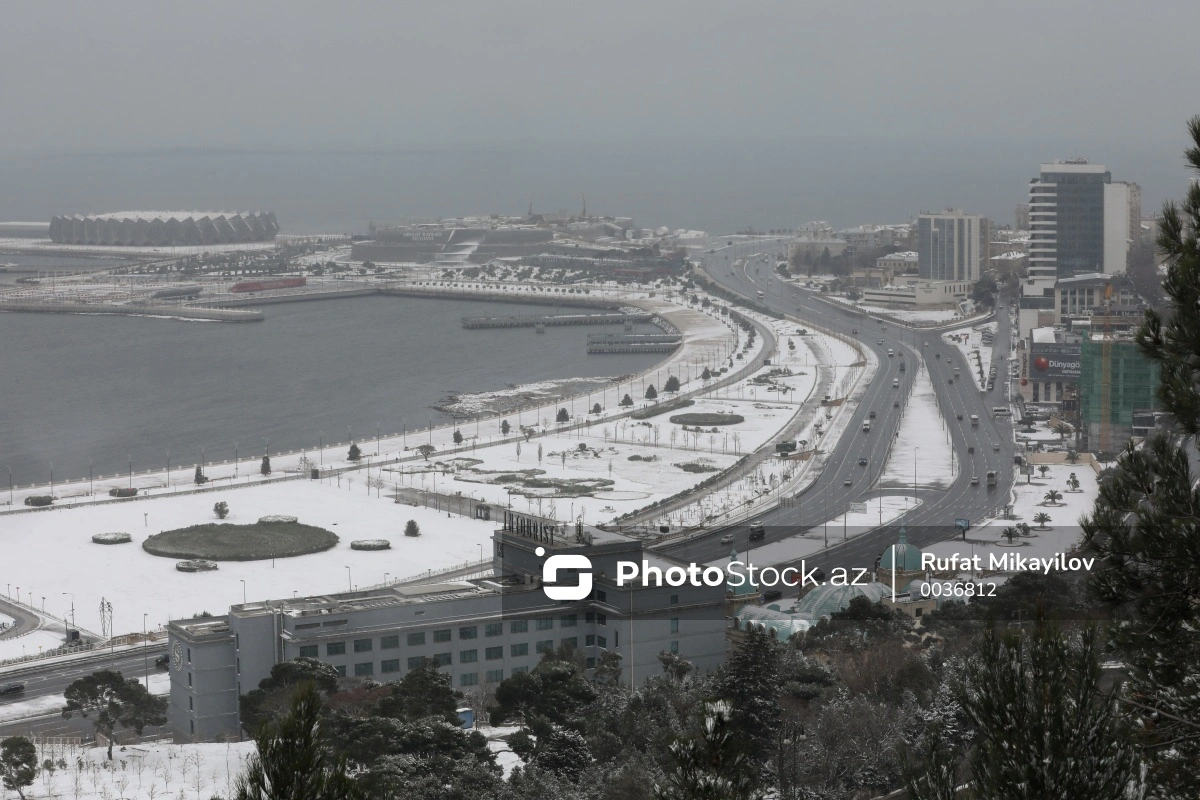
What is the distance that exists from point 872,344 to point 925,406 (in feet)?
31.4

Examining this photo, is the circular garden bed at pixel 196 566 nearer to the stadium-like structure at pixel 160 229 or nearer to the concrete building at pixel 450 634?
the concrete building at pixel 450 634

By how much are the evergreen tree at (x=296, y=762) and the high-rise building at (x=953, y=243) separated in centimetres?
4552

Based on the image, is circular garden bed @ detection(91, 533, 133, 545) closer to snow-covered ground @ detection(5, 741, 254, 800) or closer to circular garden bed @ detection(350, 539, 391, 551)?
circular garden bed @ detection(350, 539, 391, 551)

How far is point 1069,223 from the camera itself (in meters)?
41.1

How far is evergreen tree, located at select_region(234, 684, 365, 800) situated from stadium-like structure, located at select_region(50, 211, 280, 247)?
73749mm

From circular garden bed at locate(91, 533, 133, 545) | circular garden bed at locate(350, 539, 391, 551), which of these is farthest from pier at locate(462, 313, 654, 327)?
circular garden bed at locate(350, 539, 391, 551)

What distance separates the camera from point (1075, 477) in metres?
21.6

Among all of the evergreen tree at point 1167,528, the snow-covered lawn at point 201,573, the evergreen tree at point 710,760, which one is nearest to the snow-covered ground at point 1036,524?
the snow-covered lawn at point 201,573

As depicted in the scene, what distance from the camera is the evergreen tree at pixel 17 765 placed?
31.3ft

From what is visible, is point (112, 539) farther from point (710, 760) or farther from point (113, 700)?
point (710, 760)

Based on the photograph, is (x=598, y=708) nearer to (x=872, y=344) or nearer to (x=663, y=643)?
(x=663, y=643)
